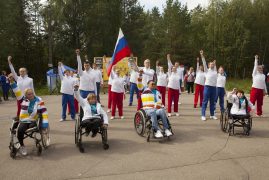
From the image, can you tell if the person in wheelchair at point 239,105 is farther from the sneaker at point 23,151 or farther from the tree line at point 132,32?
the tree line at point 132,32

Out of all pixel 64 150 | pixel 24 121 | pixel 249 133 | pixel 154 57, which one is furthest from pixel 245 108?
pixel 154 57

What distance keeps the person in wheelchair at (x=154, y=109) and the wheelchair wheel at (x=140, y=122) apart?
15 centimetres

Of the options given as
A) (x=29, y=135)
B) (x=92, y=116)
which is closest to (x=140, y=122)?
(x=92, y=116)

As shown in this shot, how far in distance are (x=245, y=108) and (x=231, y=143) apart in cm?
129

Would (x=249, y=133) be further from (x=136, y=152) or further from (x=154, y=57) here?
(x=154, y=57)

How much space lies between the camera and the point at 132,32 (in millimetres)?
41438

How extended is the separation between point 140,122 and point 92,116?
1.47 metres

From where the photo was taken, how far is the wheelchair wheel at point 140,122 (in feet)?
25.1

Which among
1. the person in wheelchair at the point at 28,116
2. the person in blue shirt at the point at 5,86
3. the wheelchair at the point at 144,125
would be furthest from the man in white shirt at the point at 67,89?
the person in blue shirt at the point at 5,86

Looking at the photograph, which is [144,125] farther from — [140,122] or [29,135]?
[29,135]

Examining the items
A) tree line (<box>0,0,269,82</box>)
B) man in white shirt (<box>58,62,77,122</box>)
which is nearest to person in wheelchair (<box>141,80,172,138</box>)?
man in white shirt (<box>58,62,77,122</box>)

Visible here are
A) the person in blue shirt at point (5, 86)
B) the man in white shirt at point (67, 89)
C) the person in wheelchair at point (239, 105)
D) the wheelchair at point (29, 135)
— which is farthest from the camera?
the person in blue shirt at point (5, 86)

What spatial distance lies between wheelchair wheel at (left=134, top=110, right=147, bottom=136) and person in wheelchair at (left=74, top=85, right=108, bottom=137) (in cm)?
98

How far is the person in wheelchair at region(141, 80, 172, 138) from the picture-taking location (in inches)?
297
